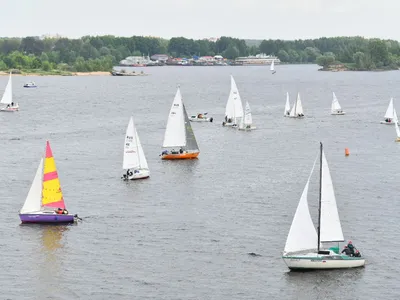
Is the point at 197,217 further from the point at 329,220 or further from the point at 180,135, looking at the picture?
the point at 180,135

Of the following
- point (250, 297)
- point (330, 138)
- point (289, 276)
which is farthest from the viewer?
point (330, 138)

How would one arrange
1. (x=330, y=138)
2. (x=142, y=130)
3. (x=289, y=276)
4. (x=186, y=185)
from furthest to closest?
(x=142, y=130) < (x=330, y=138) < (x=186, y=185) < (x=289, y=276)

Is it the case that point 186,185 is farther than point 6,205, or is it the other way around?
point 186,185

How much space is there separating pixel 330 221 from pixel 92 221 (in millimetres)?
20899

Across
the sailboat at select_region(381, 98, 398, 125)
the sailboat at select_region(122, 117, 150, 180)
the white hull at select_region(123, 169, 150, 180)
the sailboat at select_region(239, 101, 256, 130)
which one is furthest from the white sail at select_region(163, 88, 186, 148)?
the sailboat at select_region(381, 98, 398, 125)

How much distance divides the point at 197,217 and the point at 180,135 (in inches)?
1271

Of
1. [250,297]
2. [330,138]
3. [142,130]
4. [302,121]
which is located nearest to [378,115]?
[302,121]

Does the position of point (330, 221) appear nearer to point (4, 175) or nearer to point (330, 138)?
point (4, 175)

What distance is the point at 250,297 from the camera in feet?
180

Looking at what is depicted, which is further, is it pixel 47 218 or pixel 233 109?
pixel 233 109

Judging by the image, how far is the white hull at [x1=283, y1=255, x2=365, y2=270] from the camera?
58656 mm

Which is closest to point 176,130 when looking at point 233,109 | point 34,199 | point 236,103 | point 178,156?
point 178,156

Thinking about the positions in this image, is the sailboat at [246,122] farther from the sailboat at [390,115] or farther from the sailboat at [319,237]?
the sailboat at [319,237]

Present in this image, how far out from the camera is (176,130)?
345 ft
